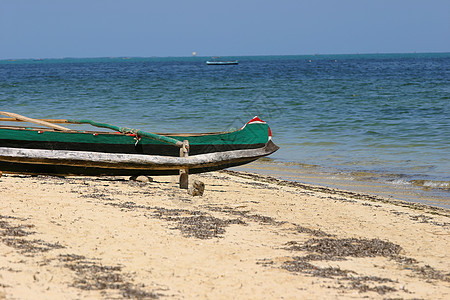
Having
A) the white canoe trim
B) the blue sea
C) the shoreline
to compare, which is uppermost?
the white canoe trim

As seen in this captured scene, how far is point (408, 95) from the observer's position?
3156 centimetres

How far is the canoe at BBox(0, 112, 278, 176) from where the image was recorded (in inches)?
364

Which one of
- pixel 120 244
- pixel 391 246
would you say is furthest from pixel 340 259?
pixel 120 244

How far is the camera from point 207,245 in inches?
242

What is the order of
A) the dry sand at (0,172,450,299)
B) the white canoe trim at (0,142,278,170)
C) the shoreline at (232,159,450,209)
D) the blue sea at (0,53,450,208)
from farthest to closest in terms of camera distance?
1. the blue sea at (0,53,450,208)
2. the shoreline at (232,159,450,209)
3. the white canoe trim at (0,142,278,170)
4. the dry sand at (0,172,450,299)

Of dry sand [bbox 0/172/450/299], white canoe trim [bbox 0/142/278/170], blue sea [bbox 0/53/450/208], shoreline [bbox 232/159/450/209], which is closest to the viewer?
dry sand [bbox 0/172/450/299]

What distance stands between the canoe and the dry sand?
351 millimetres

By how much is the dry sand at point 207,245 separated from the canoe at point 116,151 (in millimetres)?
351

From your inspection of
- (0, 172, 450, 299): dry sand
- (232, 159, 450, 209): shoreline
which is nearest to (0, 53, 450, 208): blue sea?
(232, 159, 450, 209): shoreline

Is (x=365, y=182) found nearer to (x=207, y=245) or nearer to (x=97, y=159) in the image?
(x=97, y=159)

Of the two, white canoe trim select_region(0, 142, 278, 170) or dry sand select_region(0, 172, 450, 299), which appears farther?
white canoe trim select_region(0, 142, 278, 170)

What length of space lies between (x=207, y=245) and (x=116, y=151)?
4155mm

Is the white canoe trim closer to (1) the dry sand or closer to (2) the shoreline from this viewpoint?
(1) the dry sand

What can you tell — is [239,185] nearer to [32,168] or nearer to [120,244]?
[32,168]
